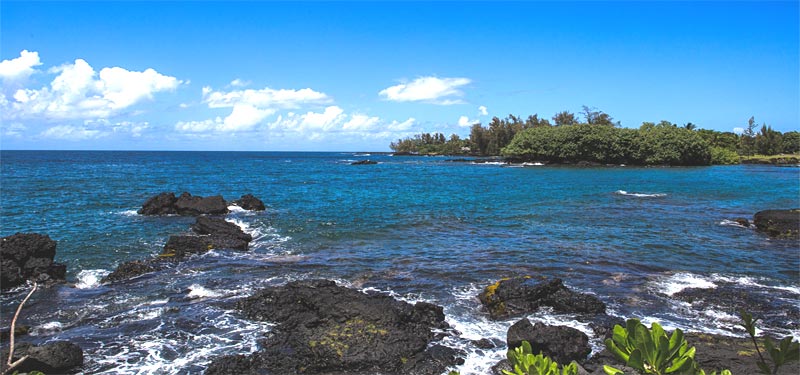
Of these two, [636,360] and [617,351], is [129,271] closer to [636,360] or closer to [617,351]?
[617,351]

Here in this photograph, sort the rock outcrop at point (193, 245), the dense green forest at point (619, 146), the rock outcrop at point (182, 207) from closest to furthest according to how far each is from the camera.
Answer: the rock outcrop at point (193, 245) → the rock outcrop at point (182, 207) → the dense green forest at point (619, 146)

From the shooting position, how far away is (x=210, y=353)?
10.8m

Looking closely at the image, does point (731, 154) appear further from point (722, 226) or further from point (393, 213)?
point (393, 213)

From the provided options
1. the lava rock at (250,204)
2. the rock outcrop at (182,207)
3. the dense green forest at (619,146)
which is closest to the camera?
the rock outcrop at (182,207)

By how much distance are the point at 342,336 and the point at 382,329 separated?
920mm

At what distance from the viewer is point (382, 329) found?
10961 mm

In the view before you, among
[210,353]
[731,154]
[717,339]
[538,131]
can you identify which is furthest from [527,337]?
[731,154]

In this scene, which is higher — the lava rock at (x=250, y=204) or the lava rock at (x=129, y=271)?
the lava rock at (x=250, y=204)

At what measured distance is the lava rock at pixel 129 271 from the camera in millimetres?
16656

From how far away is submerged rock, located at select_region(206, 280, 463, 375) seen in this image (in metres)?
9.84

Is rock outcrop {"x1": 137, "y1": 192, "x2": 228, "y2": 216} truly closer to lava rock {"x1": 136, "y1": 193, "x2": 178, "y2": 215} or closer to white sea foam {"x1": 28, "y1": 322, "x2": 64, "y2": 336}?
lava rock {"x1": 136, "y1": 193, "x2": 178, "y2": 215}

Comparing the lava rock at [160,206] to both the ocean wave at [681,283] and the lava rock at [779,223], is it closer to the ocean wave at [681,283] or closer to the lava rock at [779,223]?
the ocean wave at [681,283]

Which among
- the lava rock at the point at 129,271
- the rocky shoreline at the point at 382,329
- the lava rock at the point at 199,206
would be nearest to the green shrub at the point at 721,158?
the rocky shoreline at the point at 382,329

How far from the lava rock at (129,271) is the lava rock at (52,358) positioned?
7003 millimetres
